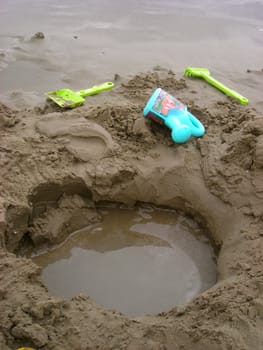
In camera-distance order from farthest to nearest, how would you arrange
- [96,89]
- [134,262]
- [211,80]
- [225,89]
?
[211,80] < [225,89] < [96,89] < [134,262]

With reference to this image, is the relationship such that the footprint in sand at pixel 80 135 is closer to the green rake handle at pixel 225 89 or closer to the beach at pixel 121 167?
the beach at pixel 121 167

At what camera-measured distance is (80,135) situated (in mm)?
2693

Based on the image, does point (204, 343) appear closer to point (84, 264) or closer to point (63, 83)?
point (84, 264)

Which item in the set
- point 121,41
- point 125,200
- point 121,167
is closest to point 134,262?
point 125,200

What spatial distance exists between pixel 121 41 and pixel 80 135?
2.12 metres

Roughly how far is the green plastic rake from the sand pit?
0.36 metres

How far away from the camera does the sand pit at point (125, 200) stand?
1786 millimetres

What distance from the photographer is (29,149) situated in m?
2.58

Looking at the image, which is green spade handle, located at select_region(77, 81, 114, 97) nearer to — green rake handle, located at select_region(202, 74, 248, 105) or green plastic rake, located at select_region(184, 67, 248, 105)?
green plastic rake, located at select_region(184, 67, 248, 105)

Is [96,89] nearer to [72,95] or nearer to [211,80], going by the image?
[72,95]

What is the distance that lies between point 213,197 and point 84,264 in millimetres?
883

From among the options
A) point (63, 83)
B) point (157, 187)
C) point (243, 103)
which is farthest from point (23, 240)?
point (243, 103)

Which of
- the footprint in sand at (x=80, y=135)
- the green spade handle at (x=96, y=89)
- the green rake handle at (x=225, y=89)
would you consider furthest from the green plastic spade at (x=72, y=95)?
the green rake handle at (x=225, y=89)

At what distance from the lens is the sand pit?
179 centimetres
